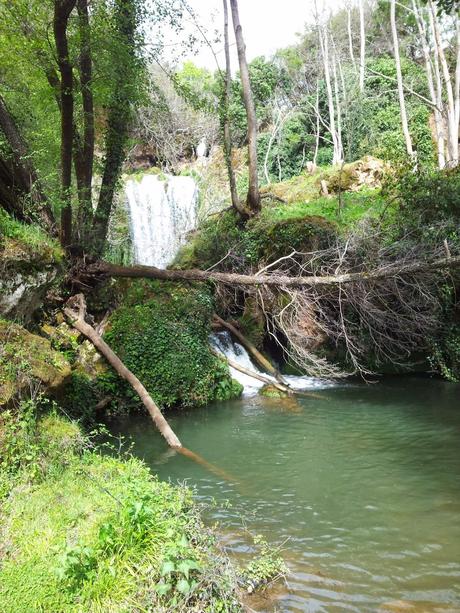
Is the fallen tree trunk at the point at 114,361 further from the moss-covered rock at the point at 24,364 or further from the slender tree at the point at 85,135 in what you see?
the slender tree at the point at 85,135

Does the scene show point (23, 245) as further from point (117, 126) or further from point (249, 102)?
point (249, 102)

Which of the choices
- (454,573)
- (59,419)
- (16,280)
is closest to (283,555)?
(454,573)

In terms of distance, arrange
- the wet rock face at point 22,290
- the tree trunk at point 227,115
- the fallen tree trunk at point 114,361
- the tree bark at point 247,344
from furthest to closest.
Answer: the tree trunk at point 227,115 < the tree bark at point 247,344 < the fallen tree trunk at point 114,361 < the wet rock face at point 22,290

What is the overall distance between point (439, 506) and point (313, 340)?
24.8 feet

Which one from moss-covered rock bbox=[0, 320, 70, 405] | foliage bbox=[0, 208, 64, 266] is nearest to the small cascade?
foliage bbox=[0, 208, 64, 266]

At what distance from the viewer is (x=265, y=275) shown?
11906 mm

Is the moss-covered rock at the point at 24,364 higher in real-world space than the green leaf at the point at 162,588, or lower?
higher

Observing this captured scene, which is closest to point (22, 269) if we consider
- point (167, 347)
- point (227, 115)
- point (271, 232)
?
point (167, 347)

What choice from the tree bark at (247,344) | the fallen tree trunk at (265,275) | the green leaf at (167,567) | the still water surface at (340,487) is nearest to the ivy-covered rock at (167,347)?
the fallen tree trunk at (265,275)

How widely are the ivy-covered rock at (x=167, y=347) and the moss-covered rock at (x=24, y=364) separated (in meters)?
3.26

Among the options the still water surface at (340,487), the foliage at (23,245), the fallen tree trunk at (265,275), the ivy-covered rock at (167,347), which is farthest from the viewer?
the ivy-covered rock at (167,347)

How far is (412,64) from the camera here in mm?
27203

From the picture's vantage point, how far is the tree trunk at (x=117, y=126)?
10.7 metres

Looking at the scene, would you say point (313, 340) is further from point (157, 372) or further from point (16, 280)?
point (16, 280)
